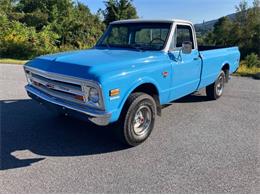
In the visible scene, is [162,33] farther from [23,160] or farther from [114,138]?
[23,160]

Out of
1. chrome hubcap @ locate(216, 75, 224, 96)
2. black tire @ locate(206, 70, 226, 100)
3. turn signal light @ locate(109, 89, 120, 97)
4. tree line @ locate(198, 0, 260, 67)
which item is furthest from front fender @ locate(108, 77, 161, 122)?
tree line @ locate(198, 0, 260, 67)

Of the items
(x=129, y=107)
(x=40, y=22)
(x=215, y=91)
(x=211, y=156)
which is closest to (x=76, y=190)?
(x=129, y=107)

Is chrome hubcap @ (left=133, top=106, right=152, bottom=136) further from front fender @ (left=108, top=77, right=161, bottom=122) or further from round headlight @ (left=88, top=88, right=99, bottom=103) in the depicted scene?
round headlight @ (left=88, top=88, right=99, bottom=103)

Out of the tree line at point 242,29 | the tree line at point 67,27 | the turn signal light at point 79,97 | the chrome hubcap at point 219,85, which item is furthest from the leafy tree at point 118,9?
the turn signal light at point 79,97

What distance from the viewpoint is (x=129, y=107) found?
3959 millimetres

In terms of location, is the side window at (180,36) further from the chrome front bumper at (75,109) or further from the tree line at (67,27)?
the tree line at (67,27)

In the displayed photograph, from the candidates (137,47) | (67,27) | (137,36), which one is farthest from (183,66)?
(67,27)

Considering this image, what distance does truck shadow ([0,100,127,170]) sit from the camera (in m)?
3.91

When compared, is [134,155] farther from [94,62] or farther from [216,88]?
[216,88]

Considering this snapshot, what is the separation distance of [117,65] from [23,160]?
1802 mm

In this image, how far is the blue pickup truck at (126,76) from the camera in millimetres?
3639

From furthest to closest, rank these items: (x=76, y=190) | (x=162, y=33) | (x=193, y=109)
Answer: (x=193, y=109)
(x=162, y=33)
(x=76, y=190)

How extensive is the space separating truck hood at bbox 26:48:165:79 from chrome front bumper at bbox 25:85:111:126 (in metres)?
Answer: 0.43

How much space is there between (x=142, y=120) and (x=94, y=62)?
123cm
